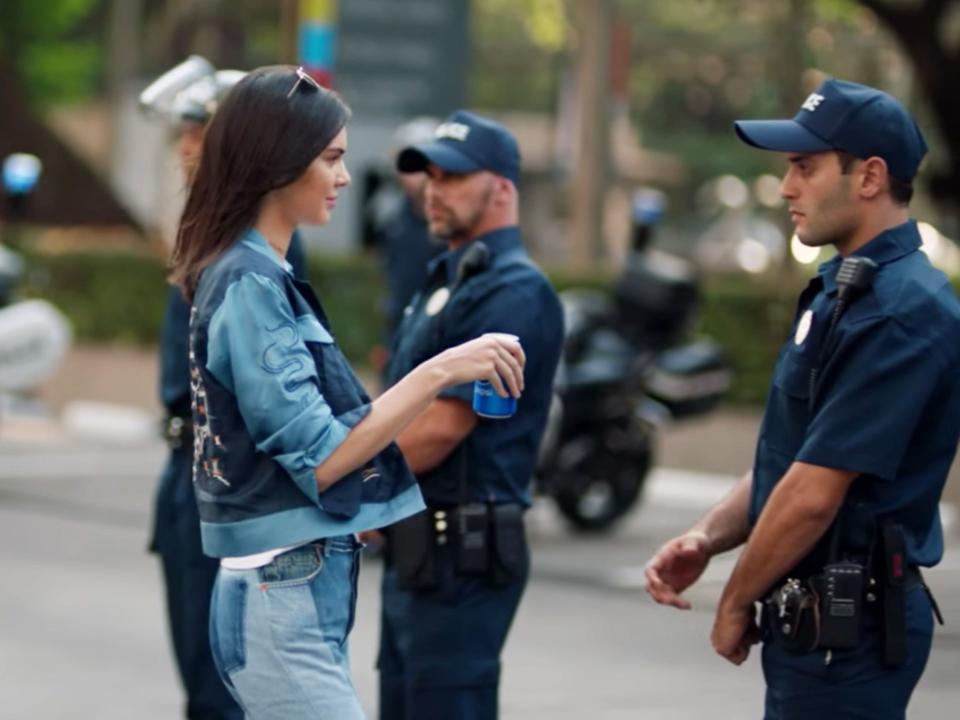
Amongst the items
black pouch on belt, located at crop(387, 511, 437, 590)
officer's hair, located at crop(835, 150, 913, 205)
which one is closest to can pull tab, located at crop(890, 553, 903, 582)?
officer's hair, located at crop(835, 150, 913, 205)

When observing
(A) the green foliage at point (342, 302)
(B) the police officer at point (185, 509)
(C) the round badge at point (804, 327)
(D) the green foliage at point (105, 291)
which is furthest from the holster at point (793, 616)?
(D) the green foliage at point (105, 291)

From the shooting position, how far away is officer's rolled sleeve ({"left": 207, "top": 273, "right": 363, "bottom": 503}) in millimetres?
3758

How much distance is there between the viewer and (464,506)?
5141 mm

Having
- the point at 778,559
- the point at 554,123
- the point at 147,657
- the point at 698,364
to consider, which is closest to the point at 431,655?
the point at 778,559

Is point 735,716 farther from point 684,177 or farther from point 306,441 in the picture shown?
point 684,177

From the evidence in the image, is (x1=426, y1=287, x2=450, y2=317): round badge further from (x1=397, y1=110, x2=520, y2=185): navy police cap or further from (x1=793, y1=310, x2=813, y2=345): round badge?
(x1=793, y1=310, x2=813, y2=345): round badge

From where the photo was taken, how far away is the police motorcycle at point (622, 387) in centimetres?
1131

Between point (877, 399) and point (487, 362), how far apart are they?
730 mm

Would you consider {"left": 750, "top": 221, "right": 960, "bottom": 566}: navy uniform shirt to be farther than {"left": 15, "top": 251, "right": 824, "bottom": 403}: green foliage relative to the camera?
No

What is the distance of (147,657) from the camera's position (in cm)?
821

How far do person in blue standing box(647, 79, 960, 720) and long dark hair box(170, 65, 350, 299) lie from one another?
91 centimetres

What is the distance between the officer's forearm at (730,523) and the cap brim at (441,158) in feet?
4.26

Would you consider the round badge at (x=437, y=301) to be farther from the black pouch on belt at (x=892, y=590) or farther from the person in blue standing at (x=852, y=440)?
the black pouch on belt at (x=892, y=590)

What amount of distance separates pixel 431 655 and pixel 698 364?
6907 mm
